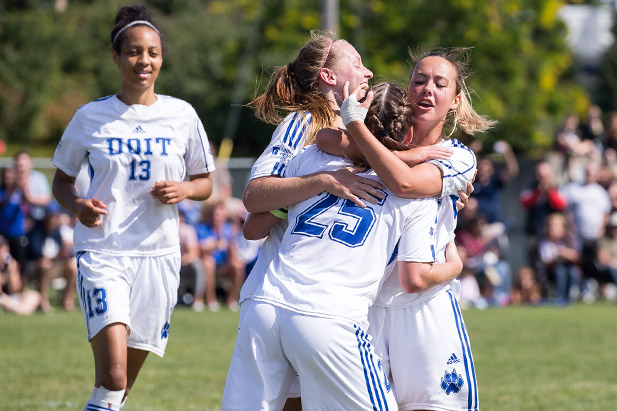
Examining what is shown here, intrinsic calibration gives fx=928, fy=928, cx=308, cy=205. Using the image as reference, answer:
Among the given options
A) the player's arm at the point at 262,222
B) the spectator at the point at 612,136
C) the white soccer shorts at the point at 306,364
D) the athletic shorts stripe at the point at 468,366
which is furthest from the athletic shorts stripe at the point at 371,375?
the spectator at the point at 612,136

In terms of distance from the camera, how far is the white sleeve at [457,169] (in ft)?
11.4

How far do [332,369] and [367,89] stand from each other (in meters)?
1.11

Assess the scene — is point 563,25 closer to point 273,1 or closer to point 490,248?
point 273,1

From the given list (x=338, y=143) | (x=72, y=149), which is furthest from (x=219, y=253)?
(x=338, y=143)

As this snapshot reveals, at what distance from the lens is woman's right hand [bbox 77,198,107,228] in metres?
4.75

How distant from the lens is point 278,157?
3.56 m

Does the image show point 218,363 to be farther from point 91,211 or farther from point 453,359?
point 453,359

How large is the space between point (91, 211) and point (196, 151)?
733 millimetres

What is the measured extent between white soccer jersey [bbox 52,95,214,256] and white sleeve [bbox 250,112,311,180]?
1.46 meters

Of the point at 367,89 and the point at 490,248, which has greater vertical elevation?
the point at 367,89

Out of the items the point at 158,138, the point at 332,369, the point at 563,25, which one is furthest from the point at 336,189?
the point at 563,25

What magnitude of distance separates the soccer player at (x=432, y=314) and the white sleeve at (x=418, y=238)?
0.07 metres

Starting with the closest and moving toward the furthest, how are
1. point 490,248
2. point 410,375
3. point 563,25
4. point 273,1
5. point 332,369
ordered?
point 332,369 → point 410,375 → point 490,248 → point 273,1 → point 563,25

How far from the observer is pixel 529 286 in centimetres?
1487
